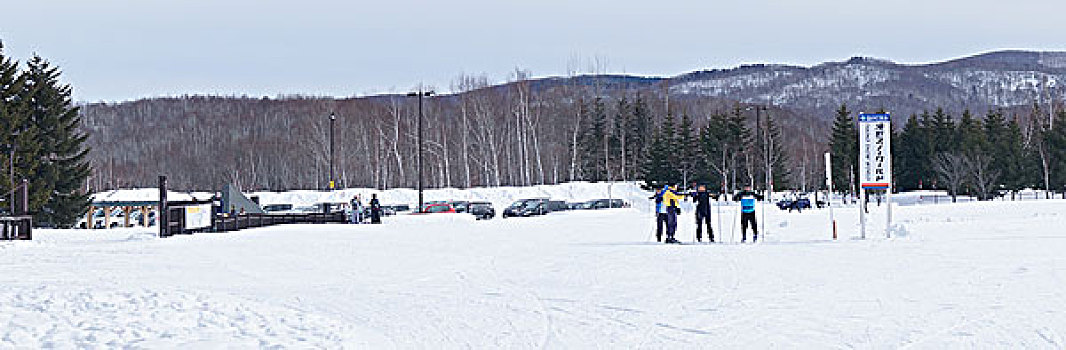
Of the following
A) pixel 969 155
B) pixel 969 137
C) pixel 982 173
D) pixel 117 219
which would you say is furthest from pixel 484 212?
pixel 969 137

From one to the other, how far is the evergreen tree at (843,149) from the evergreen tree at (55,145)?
6127 cm

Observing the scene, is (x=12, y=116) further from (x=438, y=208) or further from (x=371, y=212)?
(x=438, y=208)

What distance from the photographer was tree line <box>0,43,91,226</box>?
41.1m

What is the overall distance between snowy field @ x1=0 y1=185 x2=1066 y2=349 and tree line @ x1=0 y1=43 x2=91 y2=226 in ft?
66.7

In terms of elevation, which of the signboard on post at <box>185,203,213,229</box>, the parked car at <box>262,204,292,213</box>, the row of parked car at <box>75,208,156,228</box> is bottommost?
the row of parked car at <box>75,208,156,228</box>

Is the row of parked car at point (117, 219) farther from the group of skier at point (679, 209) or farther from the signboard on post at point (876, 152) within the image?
the signboard on post at point (876, 152)

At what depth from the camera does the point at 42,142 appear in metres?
43.8

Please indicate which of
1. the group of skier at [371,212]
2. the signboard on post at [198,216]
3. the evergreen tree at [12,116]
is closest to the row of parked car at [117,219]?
the evergreen tree at [12,116]

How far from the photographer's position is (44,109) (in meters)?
44.8

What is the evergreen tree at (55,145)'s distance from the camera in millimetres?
43281

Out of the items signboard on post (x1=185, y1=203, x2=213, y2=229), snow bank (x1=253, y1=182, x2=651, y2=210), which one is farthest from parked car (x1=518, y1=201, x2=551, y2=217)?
signboard on post (x1=185, y1=203, x2=213, y2=229)

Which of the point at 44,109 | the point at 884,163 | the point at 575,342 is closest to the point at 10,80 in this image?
the point at 44,109

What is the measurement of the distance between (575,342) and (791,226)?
2513cm

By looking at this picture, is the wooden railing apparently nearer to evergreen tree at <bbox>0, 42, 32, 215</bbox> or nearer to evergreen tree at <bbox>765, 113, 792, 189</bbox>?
evergreen tree at <bbox>0, 42, 32, 215</bbox>
